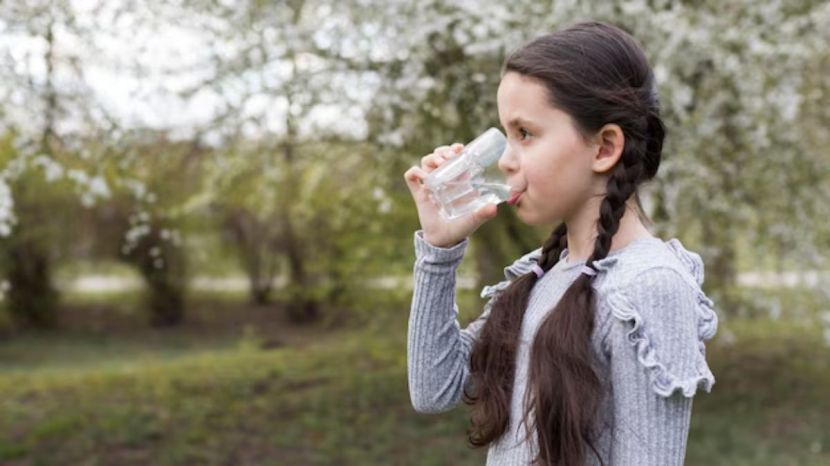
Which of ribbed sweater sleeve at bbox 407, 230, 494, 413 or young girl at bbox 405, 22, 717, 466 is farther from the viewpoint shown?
ribbed sweater sleeve at bbox 407, 230, 494, 413

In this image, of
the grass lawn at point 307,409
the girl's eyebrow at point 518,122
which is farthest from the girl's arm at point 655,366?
the grass lawn at point 307,409

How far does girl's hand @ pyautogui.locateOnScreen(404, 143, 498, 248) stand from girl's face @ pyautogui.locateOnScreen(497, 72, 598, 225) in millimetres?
69

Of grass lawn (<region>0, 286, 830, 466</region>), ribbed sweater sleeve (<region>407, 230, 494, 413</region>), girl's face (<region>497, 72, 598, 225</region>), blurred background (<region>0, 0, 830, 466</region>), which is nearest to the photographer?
girl's face (<region>497, 72, 598, 225</region>)

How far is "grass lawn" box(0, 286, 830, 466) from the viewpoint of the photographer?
18.3 ft

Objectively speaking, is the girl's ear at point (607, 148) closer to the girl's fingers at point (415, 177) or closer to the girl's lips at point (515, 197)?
the girl's lips at point (515, 197)

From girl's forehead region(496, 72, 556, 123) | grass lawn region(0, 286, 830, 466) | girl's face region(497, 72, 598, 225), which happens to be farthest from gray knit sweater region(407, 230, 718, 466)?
grass lawn region(0, 286, 830, 466)

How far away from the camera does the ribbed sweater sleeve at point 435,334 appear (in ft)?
4.96

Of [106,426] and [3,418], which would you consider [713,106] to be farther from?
[3,418]

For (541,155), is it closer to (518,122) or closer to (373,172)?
(518,122)

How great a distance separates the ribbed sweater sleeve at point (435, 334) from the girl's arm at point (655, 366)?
0.98 ft

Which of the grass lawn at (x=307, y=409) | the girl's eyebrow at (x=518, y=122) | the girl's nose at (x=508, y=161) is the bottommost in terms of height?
the grass lawn at (x=307, y=409)

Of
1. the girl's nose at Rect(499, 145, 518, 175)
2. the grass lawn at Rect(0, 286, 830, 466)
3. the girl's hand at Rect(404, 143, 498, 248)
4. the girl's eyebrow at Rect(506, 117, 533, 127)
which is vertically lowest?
the grass lawn at Rect(0, 286, 830, 466)

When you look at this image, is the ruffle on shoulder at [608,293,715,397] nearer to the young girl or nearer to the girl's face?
the young girl

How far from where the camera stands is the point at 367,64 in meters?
4.89
